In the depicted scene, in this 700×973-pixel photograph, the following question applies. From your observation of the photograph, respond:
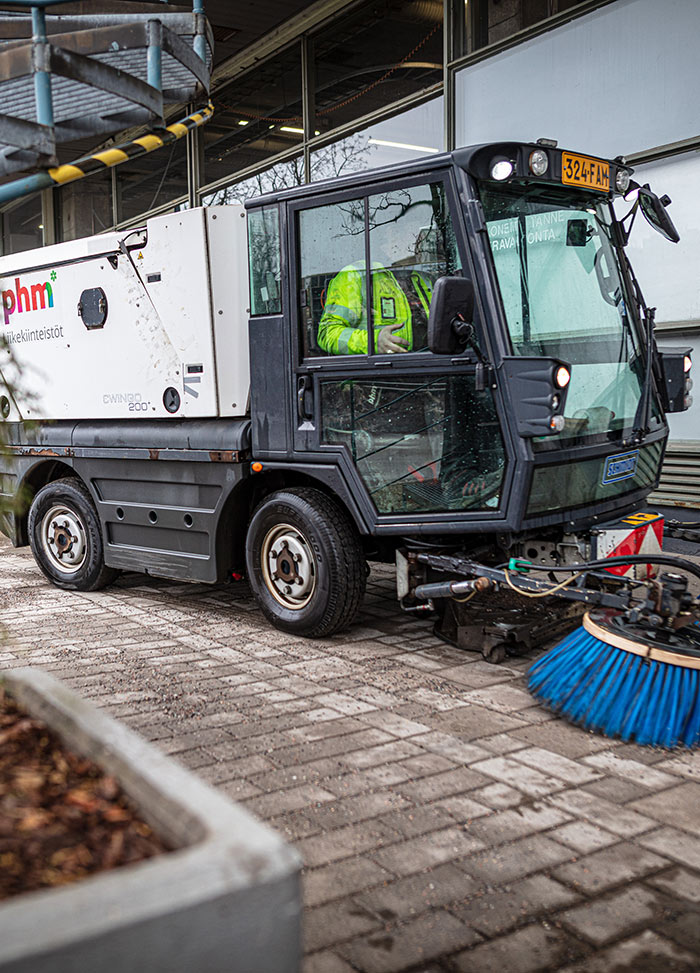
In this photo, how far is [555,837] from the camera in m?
3.08

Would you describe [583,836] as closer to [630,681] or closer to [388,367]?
[630,681]

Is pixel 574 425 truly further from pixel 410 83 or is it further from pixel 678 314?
pixel 410 83

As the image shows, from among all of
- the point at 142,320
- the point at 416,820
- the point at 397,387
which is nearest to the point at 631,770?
the point at 416,820

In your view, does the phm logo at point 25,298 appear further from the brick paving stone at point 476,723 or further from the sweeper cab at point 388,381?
the brick paving stone at point 476,723

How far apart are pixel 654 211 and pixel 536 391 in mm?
1664

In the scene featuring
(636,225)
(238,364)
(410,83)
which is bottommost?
(238,364)

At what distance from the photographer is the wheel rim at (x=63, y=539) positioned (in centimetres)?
700

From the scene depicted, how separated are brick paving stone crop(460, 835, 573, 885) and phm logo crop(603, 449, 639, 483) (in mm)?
2480

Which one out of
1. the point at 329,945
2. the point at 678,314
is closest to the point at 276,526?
the point at 329,945

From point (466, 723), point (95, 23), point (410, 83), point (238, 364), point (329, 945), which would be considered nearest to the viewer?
point (329, 945)

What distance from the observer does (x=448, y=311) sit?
4410 mm

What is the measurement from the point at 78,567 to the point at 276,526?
2205mm

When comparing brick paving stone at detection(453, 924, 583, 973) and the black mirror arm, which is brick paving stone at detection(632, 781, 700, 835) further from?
the black mirror arm

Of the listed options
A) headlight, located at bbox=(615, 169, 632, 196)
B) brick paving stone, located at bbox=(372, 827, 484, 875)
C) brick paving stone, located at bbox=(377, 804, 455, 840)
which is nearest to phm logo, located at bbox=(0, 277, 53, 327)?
headlight, located at bbox=(615, 169, 632, 196)
